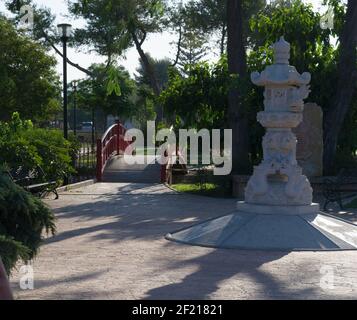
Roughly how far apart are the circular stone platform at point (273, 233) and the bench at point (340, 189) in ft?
16.7

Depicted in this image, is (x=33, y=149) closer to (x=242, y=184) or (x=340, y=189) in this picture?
(x=242, y=184)

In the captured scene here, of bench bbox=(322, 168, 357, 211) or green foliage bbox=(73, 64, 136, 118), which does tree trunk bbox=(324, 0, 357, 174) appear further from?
green foliage bbox=(73, 64, 136, 118)

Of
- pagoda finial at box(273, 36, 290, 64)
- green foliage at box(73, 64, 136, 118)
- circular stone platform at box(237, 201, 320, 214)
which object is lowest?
circular stone platform at box(237, 201, 320, 214)

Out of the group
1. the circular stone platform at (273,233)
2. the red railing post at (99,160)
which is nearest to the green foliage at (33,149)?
the red railing post at (99,160)

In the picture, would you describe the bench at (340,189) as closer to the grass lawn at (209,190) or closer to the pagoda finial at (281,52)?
the grass lawn at (209,190)

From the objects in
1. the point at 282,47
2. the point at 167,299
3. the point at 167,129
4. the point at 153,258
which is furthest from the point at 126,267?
the point at 167,129

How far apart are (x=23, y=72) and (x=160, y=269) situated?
26636 millimetres

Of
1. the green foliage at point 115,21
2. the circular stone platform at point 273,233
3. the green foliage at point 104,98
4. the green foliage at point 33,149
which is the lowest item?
the circular stone platform at point 273,233

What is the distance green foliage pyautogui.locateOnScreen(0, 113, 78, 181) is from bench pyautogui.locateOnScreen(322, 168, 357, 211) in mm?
7083

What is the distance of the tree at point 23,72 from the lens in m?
33.6

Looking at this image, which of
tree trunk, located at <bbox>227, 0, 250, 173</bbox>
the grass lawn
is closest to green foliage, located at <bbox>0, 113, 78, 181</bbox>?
the grass lawn

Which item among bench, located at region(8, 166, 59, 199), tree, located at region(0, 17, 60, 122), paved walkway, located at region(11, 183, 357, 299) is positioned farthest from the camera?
tree, located at region(0, 17, 60, 122)

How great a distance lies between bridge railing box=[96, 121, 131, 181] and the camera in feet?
80.0

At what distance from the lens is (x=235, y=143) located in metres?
21.1
